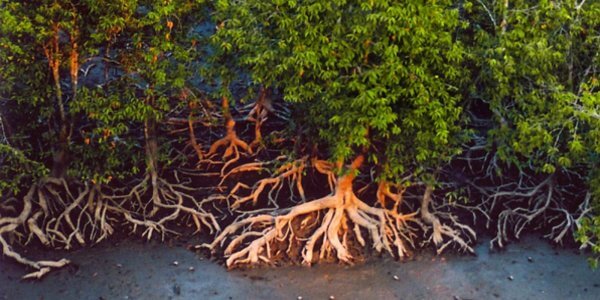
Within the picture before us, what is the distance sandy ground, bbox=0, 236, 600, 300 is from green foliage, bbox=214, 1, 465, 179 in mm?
1813

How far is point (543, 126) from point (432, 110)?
157 centimetres

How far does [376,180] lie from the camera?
1233 centimetres

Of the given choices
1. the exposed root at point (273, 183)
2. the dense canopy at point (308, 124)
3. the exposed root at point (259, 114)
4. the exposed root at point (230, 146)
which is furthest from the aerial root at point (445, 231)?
the exposed root at point (230, 146)

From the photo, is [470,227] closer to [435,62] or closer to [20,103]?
[435,62]

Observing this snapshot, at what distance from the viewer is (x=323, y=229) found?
1224 cm

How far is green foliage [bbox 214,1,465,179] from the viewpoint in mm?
10398

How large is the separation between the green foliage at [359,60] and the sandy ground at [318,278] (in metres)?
1.81

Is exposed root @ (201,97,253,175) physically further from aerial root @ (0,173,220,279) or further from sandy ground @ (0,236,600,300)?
sandy ground @ (0,236,600,300)

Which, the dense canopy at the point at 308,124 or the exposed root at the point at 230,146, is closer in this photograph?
the dense canopy at the point at 308,124

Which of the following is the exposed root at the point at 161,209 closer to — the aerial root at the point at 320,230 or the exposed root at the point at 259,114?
the aerial root at the point at 320,230

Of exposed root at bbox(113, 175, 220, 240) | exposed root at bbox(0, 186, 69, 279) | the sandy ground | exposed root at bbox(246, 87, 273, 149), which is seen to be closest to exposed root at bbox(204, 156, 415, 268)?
the sandy ground

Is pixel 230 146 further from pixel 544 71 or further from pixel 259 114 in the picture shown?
pixel 544 71

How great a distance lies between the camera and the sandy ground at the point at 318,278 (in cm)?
1123

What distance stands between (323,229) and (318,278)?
2.95ft
